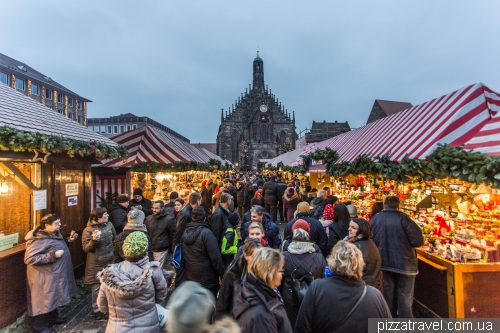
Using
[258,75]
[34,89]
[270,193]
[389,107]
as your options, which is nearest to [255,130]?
[258,75]

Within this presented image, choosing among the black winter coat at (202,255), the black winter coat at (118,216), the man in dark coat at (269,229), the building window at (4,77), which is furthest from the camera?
the building window at (4,77)

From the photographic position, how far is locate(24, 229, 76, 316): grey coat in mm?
3508

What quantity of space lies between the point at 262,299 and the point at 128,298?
1.17 m

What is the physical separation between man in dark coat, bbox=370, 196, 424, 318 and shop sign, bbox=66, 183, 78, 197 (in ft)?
17.7

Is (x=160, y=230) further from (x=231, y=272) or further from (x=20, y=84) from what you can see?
(x=20, y=84)

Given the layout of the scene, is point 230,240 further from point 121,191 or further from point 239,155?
point 239,155

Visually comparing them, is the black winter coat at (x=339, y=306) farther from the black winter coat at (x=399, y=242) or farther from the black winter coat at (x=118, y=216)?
the black winter coat at (x=118, y=216)

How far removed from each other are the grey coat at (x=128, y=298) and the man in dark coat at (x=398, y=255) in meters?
2.90

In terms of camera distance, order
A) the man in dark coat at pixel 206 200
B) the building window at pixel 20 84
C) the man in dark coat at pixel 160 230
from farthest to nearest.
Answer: the building window at pixel 20 84, the man in dark coat at pixel 206 200, the man in dark coat at pixel 160 230

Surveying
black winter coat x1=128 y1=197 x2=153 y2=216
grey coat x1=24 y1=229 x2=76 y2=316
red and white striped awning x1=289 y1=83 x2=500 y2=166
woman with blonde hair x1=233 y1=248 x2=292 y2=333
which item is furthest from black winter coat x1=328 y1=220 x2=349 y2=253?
black winter coat x1=128 y1=197 x2=153 y2=216

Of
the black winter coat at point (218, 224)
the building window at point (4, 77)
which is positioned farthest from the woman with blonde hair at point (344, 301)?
the building window at point (4, 77)

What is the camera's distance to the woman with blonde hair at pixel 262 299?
1767 millimetres

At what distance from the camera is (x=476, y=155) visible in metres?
3.30

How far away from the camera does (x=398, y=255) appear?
12.0ft
